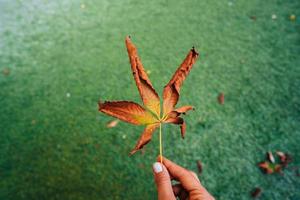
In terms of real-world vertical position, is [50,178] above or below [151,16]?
below

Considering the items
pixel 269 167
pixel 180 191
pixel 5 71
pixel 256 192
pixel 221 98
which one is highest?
pixel 5 71

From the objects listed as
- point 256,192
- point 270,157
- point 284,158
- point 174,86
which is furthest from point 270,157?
point 174,86

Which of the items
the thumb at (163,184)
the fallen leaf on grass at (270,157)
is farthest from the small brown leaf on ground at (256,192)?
the thumb at (163,184)

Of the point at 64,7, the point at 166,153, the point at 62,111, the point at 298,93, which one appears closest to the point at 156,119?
the point at 166,153

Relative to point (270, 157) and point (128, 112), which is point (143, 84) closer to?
point (128, 112)

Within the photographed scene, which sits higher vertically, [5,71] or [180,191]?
[5,71]

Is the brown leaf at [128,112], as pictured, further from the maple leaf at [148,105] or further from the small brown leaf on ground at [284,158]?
the small brown leaf on ground at [284,158]

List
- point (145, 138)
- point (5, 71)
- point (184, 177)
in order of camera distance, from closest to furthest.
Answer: point (145, 138)
point (184, 177)
point (5, 71)

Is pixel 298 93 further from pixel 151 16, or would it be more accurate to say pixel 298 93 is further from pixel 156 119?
pixel 156 119
